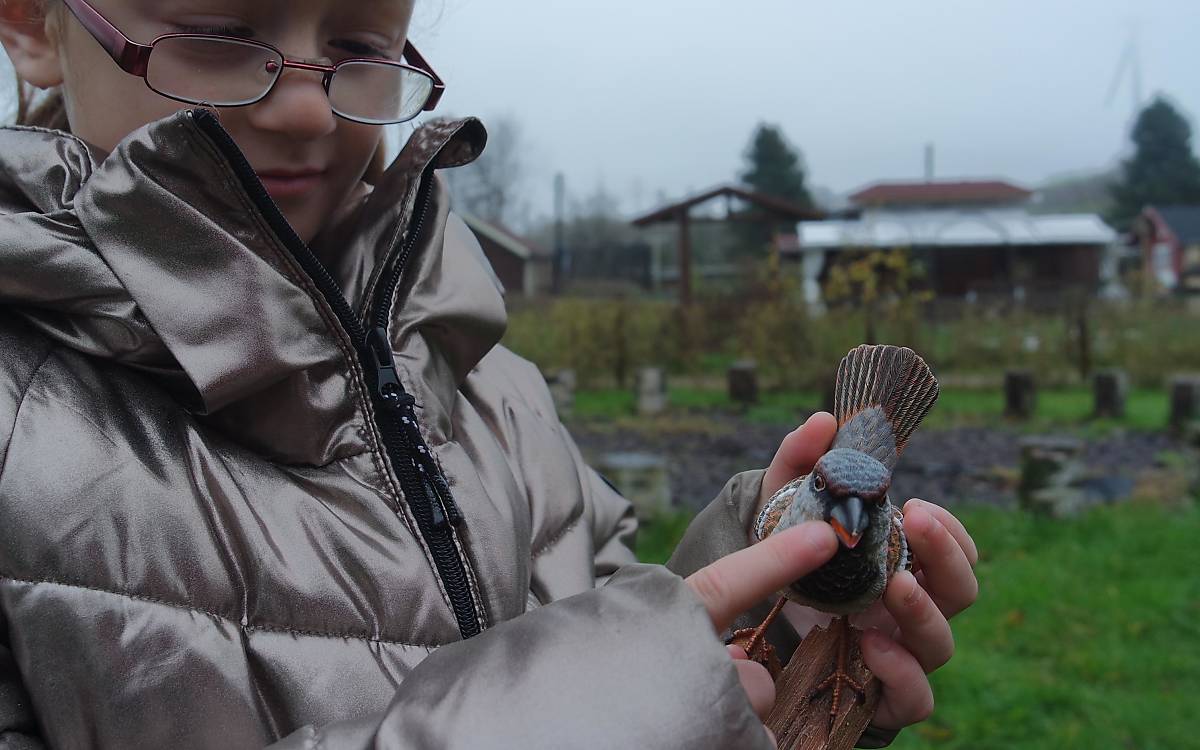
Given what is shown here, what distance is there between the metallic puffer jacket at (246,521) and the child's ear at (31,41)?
0.54ft

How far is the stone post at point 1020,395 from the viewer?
10.8 metres

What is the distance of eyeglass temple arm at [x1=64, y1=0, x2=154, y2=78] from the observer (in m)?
1.18

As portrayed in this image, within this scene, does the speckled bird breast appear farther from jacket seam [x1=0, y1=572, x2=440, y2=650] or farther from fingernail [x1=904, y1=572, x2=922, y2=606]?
jacket seam [x1=0, y1=572, x2=440, y2=650]

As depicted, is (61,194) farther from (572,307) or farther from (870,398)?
(572,307)

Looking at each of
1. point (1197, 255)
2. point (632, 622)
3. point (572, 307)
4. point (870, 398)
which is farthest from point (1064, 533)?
point (1197, 255)

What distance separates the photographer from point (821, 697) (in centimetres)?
120

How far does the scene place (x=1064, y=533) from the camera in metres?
5.70

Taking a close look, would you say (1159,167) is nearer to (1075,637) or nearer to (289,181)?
(1075,637)

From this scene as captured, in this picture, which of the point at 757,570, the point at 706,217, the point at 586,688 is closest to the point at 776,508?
the point at 757,570

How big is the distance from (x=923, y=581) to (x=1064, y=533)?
5018mm

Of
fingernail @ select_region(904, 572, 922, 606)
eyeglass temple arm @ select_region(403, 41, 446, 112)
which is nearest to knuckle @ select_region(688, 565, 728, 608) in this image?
fingernail @ select_region(904, 572, 922, 606)

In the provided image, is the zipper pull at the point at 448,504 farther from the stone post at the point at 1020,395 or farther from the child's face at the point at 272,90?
the stone post at the point at 1020,395

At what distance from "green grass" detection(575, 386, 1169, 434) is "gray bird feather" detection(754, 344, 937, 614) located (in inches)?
329

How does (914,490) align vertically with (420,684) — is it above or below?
below
